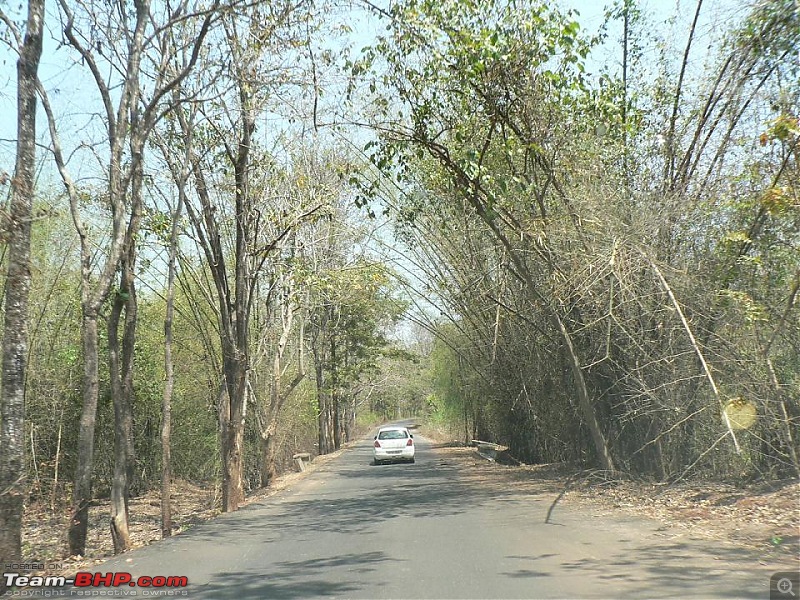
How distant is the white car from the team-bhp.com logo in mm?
19440

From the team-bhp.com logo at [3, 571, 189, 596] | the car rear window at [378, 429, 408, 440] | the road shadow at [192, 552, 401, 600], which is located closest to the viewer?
the road shadow at [192, 552, 401, 600]

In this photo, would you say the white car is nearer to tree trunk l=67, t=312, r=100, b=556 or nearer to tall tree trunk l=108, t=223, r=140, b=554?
Result: tall tree trunk l=108, t=223, r=140, b=554

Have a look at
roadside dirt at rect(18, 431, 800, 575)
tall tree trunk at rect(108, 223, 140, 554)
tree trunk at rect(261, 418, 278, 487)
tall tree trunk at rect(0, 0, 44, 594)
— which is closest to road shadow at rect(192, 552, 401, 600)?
tall tree trunk at rect(0, 0, 44, 594)

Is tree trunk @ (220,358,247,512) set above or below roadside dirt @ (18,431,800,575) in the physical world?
above

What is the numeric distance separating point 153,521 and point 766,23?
697 inches

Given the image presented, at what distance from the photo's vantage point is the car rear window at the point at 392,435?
27875 millimetres

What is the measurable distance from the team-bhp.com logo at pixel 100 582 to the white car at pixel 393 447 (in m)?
19.4

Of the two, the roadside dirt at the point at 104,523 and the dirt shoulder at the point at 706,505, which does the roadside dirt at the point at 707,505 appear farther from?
the roadside dirt at the point at 104,523

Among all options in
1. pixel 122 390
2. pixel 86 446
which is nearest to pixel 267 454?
pixel 122 390

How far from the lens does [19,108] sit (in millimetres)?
9102

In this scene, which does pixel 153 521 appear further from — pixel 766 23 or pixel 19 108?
pixel 766 23

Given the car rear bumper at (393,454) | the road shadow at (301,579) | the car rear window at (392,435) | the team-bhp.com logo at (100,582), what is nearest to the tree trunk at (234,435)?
the team-bhp.com logo at (100,582)

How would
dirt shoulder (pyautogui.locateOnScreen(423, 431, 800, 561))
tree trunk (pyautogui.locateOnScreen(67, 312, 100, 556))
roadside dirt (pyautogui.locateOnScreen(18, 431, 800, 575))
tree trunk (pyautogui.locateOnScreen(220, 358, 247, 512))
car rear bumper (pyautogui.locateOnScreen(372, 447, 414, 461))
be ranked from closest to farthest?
1. dirt shoulder (pyautogui.locateOnScreen(423, 431, 800, 561))
2. roadside dirt (pyautogui.locateOnScreen(18, 431, 800, 575))
3. tree trunk (pyautogui.locateOnScreen(67, 312, 100, 556))
4. tree trunk (pyautogui.locateOnScreen(220, 358, 247, 512))
5. car rear bumper (pyautogui.locateOnScreen(372, 447, 414, 461))

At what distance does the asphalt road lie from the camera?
6.87m
